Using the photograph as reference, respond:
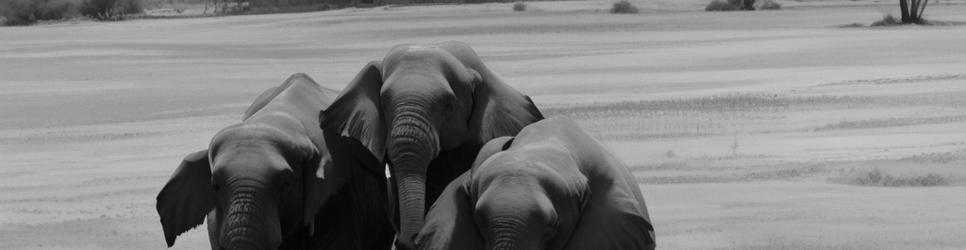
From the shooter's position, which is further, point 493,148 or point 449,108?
point 449,108

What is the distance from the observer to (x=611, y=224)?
702cm

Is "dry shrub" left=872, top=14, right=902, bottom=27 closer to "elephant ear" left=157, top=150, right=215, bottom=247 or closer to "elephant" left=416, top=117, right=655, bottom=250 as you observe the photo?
"elephant ear" left=157, top=150, right=215, bottom=247

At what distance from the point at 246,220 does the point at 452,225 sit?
4.04ft

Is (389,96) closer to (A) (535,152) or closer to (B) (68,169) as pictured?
(A) (535,152)

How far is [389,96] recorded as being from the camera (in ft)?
28.6

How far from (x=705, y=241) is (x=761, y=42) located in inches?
973

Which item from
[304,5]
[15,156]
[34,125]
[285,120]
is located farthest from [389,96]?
[304,5]

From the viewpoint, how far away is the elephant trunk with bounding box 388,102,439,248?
327 inches

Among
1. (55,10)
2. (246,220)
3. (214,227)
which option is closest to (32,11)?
(55,10)

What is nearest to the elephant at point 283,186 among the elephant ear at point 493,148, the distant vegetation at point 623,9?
the elephant ear at point 493,148

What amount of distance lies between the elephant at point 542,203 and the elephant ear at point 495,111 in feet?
4.99

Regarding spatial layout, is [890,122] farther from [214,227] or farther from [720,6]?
[720,6]

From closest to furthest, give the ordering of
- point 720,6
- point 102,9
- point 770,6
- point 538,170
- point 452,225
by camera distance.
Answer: point 538,170, point 452,225, point 720,6, point 770,6, point 102,9

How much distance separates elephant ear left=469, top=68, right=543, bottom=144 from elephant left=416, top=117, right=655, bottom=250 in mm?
1522
